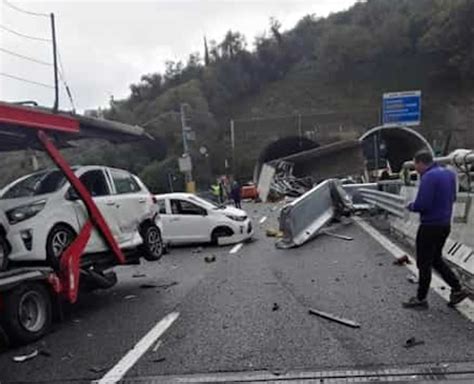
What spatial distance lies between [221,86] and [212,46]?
493 inches

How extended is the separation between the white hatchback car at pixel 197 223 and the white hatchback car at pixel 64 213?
659cm

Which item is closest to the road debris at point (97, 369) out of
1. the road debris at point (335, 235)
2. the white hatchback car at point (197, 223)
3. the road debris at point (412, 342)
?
the road debris at point (412, 342)

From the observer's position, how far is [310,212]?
17562 millimetres

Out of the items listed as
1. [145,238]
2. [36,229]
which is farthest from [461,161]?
[36,229]

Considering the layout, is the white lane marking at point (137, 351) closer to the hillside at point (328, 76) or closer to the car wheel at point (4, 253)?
the car wheel at point (4, 253)

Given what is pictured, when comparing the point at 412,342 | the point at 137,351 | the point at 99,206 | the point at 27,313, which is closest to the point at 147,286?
the point at 99,206

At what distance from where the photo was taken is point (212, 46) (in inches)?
4289

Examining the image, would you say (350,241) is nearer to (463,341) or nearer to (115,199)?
(115,199)

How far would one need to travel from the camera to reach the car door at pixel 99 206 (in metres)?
9.27

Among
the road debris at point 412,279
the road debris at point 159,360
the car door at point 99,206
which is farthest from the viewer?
the road debris at point 412,279

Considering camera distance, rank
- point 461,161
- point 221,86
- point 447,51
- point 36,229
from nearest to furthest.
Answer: point 36,229 → point 461,161 → point 447,51 → point 221,86

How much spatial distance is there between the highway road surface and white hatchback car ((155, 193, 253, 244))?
6.01 m

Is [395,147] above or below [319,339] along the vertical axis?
below

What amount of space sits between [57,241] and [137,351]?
2.53 meters
